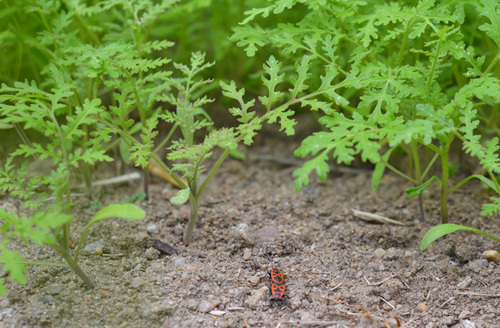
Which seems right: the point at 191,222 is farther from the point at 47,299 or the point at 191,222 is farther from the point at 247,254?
the point at 47,299

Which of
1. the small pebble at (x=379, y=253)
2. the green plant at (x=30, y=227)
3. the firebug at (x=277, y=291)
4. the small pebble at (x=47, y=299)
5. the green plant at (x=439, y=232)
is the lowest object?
the small pebble at (x=379, y=253)

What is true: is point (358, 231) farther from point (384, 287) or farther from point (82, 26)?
point (82, 26)

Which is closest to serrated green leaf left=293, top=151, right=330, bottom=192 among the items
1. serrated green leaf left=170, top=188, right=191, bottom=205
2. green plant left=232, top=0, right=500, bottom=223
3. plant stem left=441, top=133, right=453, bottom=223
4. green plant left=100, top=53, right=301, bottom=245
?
green plant left=232, top=0, right=500, bottom=223

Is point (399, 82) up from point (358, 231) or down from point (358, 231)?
up

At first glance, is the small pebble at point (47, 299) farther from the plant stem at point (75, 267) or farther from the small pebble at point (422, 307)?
the small pebble at point (422, 307)

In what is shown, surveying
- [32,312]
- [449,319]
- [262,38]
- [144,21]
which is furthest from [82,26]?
[449,319]

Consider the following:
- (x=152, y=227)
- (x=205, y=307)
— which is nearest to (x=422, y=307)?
(x=205, y=307)

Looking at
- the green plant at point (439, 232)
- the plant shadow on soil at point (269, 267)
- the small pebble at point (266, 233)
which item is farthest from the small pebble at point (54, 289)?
the green plant at point (439, 232)
